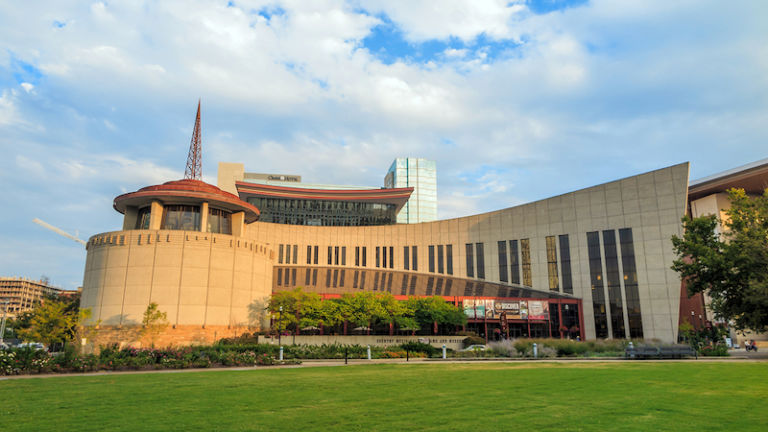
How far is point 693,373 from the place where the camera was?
21328 millimetres

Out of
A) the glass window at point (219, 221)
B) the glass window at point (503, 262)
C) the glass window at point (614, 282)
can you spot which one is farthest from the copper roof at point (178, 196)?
the glass window at point (614, 282)

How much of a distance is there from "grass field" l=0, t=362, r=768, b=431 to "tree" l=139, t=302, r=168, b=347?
104 feet

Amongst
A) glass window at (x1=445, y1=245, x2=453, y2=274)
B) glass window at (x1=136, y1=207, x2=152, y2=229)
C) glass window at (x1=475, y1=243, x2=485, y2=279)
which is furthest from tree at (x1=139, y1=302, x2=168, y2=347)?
glass window at (x1=475, y1=243, x2=485, y2=279)

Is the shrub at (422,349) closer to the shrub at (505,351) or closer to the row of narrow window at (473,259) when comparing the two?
the shrub at (505,351)

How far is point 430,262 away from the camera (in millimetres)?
87812

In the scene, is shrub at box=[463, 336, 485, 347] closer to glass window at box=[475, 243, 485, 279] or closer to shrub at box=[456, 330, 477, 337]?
shrub at box=[456, 330, 477, 337]

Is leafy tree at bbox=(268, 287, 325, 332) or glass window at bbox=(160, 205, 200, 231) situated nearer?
leafy tree at bbox=(268, 287, 325, 332)

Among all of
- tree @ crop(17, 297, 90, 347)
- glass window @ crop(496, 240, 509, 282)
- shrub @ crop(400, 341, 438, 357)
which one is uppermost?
glass window @ crop(496, 240, 509, 282)

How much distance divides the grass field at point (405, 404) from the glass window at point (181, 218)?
1610 inches

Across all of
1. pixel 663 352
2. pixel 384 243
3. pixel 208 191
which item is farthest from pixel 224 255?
pixel 663 352

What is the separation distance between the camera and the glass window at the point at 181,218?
194 feet

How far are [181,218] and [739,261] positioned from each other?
5865cm

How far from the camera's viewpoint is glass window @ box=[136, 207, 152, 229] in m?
60.0

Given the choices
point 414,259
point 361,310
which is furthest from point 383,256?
point 361,310
